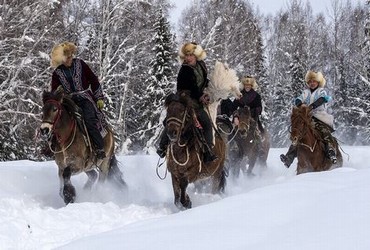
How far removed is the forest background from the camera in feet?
55.8

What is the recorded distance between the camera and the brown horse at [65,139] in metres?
7.56

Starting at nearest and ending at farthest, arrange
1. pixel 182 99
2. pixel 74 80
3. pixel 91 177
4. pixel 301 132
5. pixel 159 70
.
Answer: pixel 182 99
pixel 74 80
pixel 91 177
pixel 301 132
pixel 159 70

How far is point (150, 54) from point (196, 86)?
1768 centimetres

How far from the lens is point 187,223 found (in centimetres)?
408

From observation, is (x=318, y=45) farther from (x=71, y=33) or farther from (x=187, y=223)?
(x=187, y=223)

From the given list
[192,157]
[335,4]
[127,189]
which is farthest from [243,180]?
[335,4]

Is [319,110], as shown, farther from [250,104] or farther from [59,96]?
[59,96]

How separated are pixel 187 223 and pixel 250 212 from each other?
0.50 m

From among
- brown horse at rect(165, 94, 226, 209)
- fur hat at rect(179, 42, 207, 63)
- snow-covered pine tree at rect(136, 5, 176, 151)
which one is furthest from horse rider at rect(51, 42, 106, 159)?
snow-covered pine tree at rect(136, 5, 176, 151)

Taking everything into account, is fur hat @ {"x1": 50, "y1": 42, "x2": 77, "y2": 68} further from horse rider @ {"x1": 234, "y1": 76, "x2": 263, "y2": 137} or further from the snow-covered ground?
horse rider @ {"x1": 234, "y1": 76, "x2": 263, "y2": 137}

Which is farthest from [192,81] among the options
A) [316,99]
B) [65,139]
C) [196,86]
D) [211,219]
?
[211,219]

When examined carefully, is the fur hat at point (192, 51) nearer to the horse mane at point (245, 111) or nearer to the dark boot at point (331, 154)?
the dark boot at point (331, 154)

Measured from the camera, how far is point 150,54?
2533 centimetres

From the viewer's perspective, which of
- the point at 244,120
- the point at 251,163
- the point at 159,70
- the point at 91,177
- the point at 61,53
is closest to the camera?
the point at 61,53
